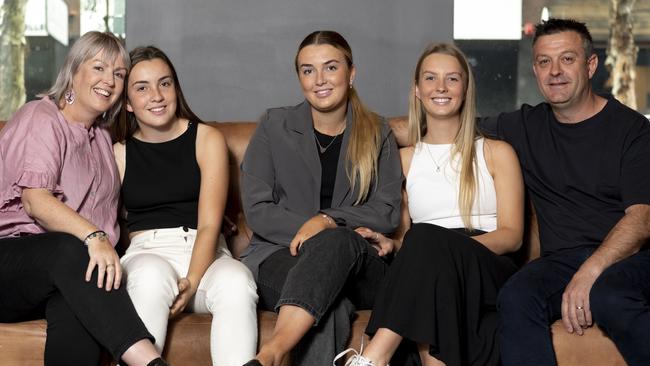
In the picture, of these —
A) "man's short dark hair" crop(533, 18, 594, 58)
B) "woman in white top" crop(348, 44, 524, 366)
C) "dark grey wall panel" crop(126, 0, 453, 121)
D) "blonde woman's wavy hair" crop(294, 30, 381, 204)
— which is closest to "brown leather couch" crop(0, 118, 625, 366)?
"woman in white top" crop(348, 44, 524, 366)

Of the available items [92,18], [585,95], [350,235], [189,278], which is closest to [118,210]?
[189,278]

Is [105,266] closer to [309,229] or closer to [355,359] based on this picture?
[309,229]

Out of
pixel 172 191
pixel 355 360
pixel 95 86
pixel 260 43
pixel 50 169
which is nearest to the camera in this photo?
pixel 355 360

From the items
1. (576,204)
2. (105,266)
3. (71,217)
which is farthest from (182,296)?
(576,204)

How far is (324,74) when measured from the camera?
3.17m

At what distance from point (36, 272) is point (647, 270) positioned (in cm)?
179

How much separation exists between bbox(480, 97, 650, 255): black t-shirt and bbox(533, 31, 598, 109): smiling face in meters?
0.10

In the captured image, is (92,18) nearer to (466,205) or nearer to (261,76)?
(261,76)

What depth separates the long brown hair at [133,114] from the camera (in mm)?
3156

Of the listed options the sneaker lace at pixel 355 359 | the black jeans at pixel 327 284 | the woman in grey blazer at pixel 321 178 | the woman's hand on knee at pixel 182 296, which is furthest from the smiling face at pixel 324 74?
the sneaker lace at pixel 355 359

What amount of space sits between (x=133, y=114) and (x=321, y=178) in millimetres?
679

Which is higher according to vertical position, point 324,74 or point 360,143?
point 324,74

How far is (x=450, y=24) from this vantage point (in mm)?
4781

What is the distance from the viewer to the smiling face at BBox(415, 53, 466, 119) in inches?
125
